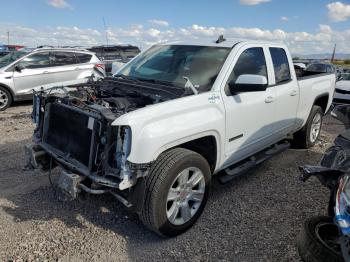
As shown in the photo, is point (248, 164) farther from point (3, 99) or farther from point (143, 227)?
point (3, 99)

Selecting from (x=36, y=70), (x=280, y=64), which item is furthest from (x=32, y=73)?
(x=280, y=64)

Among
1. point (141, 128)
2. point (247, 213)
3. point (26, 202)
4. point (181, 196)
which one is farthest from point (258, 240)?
point (26, 202)

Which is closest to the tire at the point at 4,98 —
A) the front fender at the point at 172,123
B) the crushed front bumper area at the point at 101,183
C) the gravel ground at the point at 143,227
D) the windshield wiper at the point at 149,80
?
the gravel ground at the point at 143,227

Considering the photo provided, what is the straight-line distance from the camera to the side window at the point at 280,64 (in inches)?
194

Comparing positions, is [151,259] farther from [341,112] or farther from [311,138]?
[311,138]

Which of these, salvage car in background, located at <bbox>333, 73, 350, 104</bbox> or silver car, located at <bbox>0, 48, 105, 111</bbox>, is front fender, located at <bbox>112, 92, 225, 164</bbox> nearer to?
silver car, located at <bbox>0, 48, 105, 111</bbox>

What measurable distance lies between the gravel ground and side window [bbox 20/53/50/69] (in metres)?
5.84

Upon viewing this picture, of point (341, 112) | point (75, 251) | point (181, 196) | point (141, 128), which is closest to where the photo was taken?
point (141, 128)

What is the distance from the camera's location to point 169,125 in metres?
3.21

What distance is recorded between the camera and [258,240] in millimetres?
3533

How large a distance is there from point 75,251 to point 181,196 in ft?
3.72

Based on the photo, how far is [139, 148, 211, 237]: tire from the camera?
10.3ft

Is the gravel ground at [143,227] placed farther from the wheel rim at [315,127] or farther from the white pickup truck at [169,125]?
the wheel rim at [315,127]

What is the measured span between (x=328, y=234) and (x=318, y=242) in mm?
373
